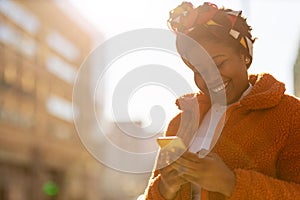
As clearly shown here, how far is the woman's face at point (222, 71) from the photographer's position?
2051 mm

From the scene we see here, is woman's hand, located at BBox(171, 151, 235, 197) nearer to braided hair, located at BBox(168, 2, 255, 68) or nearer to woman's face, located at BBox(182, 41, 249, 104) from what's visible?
woman's face, located at BBox(182, 41, 249, 104)

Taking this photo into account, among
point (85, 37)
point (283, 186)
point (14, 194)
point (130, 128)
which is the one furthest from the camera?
point (85, 37)

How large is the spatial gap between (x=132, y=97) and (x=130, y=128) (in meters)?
0.14

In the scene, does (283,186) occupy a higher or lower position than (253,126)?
lower

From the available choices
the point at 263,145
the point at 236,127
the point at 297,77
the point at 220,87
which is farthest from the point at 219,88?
the point at 297,77

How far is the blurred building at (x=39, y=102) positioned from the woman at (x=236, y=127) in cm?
2826

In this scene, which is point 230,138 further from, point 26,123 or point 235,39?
point 26,123

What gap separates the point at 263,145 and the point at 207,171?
0.99 ft

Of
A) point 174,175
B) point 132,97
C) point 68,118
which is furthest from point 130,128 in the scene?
point 68,118

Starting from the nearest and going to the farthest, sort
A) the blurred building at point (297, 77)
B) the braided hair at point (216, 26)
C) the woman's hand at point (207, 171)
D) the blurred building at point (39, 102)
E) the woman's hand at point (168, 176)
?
the woman's hand at point (207, 171) → the woman's hand at point (168, 176) → the braided hair at point (216, 26) → the blurred building at point (297, 77) → the blurred building at point (39, 102)

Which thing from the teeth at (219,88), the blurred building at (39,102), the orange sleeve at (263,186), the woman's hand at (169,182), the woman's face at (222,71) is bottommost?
the orange sleeve at (263,186)

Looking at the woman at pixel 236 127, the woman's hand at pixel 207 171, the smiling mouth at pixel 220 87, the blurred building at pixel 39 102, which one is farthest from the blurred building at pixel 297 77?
the blurred building at pixel 39 102

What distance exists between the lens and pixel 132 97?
2.55 m

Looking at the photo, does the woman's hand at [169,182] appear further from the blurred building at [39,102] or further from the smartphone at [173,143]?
the blurred building at [39,102]
